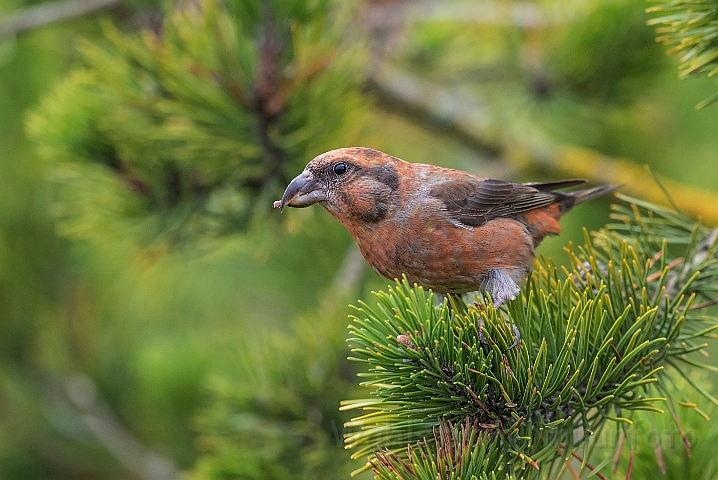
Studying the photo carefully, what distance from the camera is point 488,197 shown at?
3.05 metres

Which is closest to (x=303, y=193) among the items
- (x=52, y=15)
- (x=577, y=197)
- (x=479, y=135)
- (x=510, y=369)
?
(x=510, y=369)

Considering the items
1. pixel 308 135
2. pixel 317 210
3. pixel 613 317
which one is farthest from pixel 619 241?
pixel 317 210

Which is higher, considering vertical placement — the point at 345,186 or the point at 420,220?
the point at 345,186

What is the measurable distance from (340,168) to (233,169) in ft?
1.60

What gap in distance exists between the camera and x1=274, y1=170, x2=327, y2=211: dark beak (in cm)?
262

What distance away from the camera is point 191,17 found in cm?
286

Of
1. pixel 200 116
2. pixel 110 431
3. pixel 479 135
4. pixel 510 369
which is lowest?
pixel 510 369

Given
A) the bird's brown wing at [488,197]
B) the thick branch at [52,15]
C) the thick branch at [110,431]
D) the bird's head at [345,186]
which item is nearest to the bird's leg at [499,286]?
the bird's brown wing at [488,197]

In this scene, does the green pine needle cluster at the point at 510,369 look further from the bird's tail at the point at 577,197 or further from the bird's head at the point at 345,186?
the bird's tail at the point at 577,197

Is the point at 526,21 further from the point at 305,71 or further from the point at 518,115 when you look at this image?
the point at 305,71

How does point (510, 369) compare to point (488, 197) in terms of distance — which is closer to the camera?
point (510, 369)

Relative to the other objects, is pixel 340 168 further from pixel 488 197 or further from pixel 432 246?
pixel 488 197

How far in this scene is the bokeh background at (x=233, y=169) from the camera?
2.88 metres

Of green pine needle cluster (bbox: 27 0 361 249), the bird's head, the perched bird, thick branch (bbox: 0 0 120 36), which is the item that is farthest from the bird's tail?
thick branch (bbox: 0 0 120 36)
